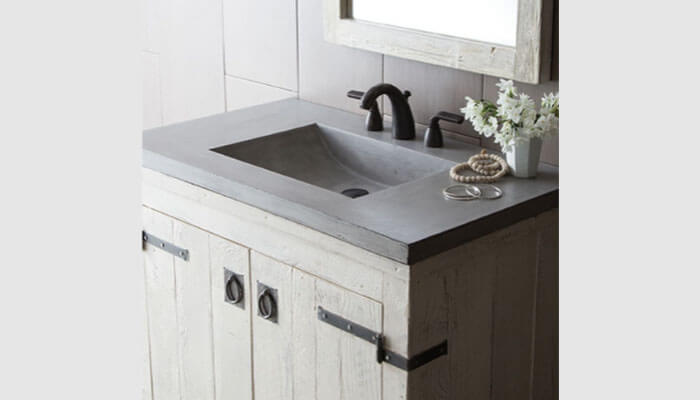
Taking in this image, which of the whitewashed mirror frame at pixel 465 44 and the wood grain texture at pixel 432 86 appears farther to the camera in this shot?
the wood grain texture at pixel 432 86

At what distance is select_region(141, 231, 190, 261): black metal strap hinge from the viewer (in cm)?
276

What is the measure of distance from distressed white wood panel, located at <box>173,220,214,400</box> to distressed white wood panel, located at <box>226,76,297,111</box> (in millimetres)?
713

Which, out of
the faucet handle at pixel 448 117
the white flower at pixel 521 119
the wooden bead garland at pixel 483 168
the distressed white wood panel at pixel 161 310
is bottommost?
the distressed white wood panel at pixel 161 310

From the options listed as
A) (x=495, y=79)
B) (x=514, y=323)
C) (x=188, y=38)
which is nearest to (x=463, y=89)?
(x=495, y=79)

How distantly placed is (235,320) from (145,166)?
487 mm

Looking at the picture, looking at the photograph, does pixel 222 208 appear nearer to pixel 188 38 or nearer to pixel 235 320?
pixel 235 320

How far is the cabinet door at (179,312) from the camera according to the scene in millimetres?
2738

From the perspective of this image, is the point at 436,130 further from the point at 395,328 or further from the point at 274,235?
the point at 395,328

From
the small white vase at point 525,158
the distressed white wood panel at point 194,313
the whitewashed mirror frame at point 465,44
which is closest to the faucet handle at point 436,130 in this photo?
the whitewashed mirror frame at point 465,44

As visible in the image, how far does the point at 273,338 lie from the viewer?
8.41 ft

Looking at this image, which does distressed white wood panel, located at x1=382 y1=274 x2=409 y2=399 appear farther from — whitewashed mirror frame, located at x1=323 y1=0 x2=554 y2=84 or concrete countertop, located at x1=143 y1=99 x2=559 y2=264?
whitewashed mirror frame, located at x1=323 y1=0 x2=554 y2=84

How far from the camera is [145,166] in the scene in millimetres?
2777

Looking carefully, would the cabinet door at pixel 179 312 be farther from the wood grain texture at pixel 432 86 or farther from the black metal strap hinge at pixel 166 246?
the wood grain texture at pixel 432 86

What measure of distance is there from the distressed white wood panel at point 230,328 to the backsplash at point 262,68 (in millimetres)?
667
